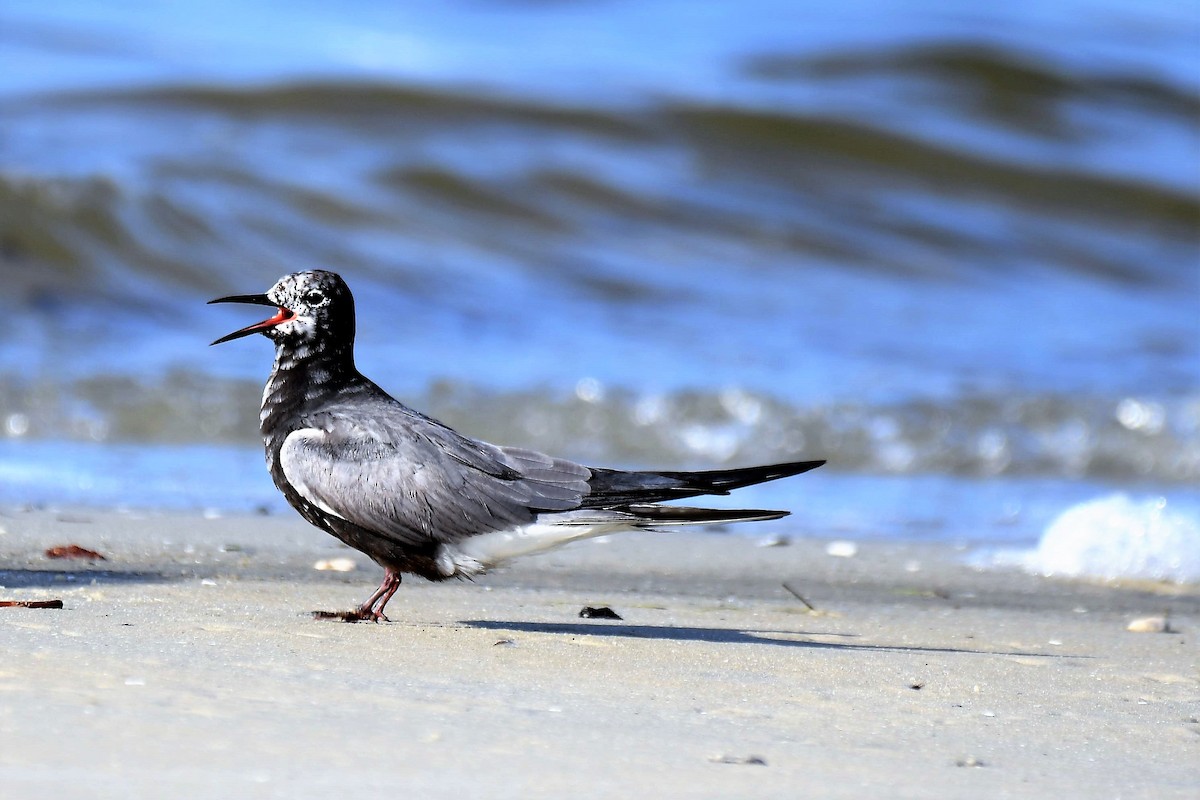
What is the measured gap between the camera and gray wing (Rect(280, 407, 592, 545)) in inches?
141

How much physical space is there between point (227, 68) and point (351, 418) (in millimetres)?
11979

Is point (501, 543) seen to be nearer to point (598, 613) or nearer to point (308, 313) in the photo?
point (598, 613)

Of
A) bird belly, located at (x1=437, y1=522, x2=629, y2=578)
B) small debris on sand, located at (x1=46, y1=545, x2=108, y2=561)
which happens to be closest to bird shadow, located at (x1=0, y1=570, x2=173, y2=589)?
small debris on sand, located at (x1=46, y1=545, x2=108, y2=561)

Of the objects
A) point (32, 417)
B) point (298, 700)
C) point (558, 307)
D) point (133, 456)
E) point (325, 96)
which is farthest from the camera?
point (325, 96)

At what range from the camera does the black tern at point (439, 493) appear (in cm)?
358

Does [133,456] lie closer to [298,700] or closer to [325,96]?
[298,700]

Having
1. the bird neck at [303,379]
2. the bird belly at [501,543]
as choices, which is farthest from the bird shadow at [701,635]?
the bird neck at [303,379]

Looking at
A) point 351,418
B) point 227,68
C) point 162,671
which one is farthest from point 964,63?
point 162,671

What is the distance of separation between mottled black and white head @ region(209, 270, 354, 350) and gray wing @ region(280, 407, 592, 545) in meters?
0.26

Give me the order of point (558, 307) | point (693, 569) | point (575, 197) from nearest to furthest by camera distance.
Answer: point (693, 569), point (558, 307), point (575, 197)

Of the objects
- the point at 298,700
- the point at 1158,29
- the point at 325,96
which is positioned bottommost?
the point at 298,700

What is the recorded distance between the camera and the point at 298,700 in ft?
8.45

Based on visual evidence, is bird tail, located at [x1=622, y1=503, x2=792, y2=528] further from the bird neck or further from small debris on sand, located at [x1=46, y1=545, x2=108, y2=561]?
small debris on sand, located at [x1=46, y1=545, x2=108, y2=561]

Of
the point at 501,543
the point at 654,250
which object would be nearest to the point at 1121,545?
the point at 501,543
